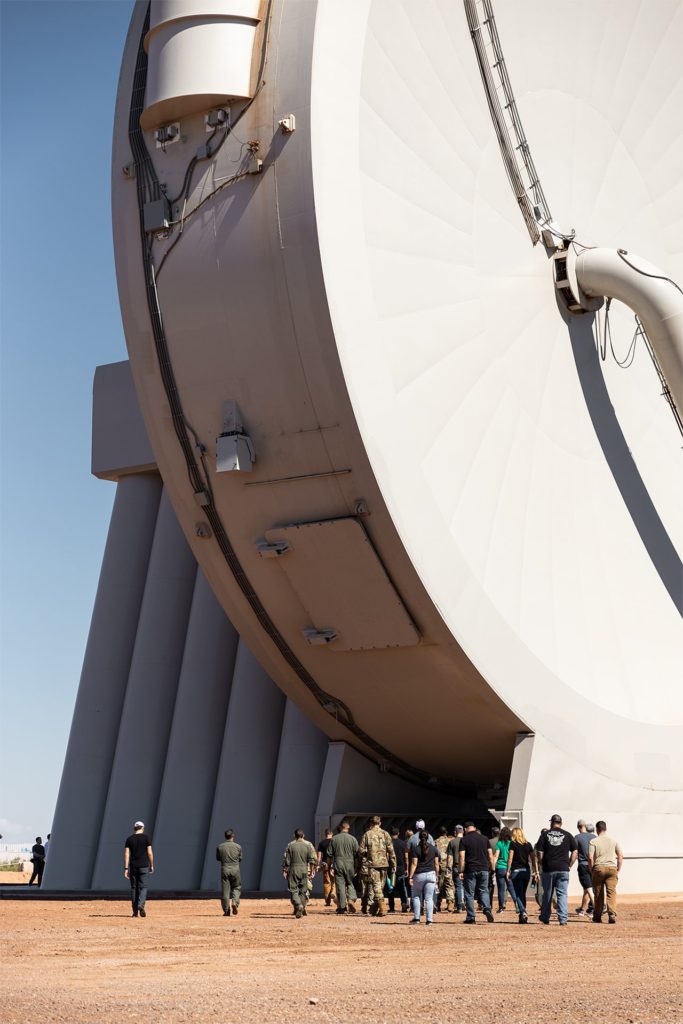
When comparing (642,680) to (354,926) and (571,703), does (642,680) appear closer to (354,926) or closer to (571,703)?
(571,703)

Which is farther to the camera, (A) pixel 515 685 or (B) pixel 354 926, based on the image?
(A) pixel 515 685

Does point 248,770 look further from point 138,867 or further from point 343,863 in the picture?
point 138,867

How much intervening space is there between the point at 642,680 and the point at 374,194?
11193mm

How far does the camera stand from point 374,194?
21.9 metres

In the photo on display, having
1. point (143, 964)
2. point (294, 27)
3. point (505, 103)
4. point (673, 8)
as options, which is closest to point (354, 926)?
point (143, 964)

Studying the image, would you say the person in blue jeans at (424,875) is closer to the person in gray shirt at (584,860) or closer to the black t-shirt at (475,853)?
the black t-shirt at (475,853)

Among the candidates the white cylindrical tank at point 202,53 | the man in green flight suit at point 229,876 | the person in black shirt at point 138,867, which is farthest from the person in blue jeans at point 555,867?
the white cylindrical tank at point 202,53

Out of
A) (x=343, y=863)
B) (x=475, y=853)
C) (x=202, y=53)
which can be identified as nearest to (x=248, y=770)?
(x=343, y=863)

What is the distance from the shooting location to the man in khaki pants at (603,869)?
61.8ft

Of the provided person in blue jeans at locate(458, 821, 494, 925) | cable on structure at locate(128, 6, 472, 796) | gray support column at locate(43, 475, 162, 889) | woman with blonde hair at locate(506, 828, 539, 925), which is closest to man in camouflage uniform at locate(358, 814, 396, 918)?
person in blue jeans at locate(458, 821, 494, 925)

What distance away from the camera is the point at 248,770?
27469 mm

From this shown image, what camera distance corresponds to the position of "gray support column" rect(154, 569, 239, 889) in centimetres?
2800

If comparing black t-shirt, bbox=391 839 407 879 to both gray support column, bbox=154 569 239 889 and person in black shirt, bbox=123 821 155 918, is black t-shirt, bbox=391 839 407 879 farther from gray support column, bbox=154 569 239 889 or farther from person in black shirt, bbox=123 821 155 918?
gray support column, bbox=154 569 239 889

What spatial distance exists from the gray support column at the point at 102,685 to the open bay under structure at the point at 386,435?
7 centimetres
